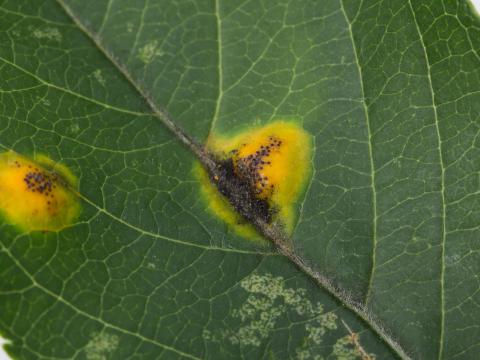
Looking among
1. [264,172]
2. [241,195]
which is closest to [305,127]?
[264,172]

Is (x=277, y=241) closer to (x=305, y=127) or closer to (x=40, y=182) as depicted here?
(x=305, y=127)

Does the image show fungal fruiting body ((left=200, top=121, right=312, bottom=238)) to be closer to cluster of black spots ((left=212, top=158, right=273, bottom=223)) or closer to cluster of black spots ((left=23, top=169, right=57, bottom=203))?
cluster of black spots ((left=212, top=158, right=273, bottom=223))

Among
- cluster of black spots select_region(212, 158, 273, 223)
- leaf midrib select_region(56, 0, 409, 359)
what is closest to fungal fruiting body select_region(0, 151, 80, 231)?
leaf midrib select_region(56, 0, 409, 359)

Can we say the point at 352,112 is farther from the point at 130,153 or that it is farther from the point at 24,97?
the point at 24,97

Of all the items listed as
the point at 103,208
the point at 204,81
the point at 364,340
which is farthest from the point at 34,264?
the point at 364,340

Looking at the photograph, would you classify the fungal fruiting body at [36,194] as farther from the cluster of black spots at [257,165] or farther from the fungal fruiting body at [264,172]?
the cluster of black spots at [257,165]

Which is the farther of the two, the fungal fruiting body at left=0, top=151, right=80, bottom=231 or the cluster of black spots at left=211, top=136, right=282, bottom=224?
the cluster of black spots at left=211, top=136, right=282, bottom=224

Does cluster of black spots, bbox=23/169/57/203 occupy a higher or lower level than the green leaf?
lower
